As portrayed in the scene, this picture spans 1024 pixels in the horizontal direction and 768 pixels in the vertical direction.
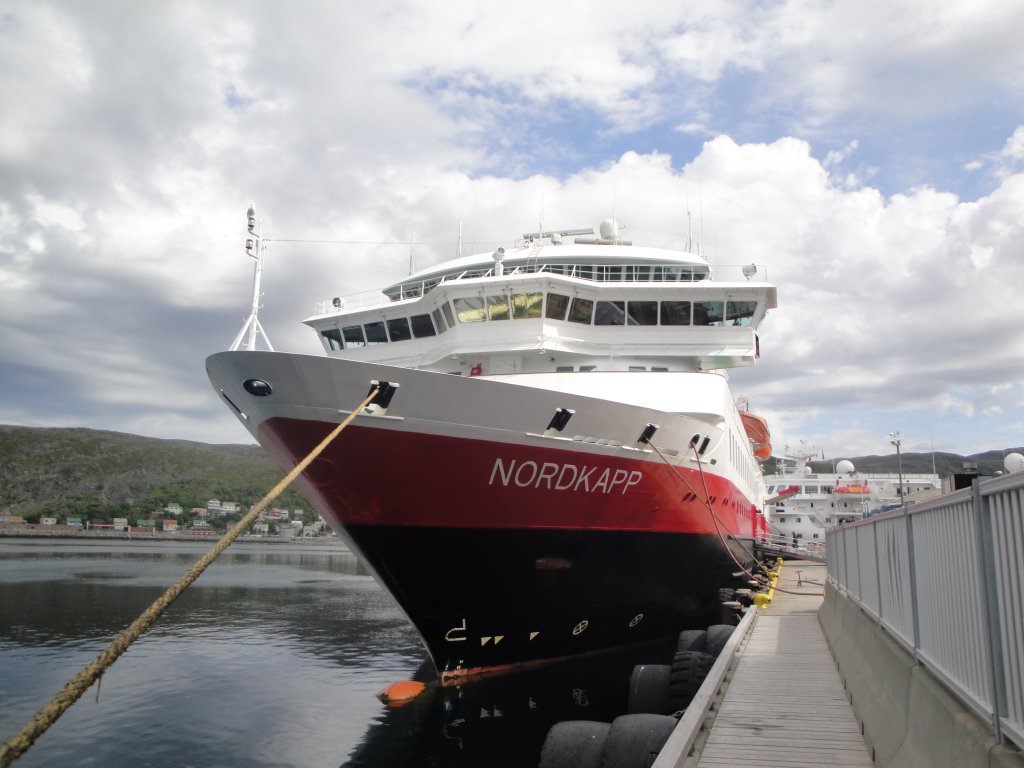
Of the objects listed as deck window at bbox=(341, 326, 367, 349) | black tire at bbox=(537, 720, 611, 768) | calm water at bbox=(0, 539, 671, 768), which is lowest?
calm water at bbox=(0, 539, 671, 768)

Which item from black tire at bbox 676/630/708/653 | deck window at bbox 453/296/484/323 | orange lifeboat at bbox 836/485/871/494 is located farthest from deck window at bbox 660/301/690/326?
orange lifeboat at bbox 836/485/871/494

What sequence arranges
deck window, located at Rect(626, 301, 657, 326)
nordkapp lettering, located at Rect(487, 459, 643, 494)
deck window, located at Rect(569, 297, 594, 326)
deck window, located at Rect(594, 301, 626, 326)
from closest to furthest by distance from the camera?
nordkapp lettering, located at Rect(487, 459, 643, 494), deck window, located at Rect(569, 297, 594, 326), deck window, located at Rect(594, 301, 626, 326), deck window, located at Rect(626, 301, 657, 326)

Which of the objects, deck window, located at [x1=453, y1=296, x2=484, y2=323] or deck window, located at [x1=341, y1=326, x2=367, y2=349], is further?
deck window, located at [x1=341, y1=326, x2=367, y2=349]

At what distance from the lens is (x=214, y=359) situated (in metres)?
10.1

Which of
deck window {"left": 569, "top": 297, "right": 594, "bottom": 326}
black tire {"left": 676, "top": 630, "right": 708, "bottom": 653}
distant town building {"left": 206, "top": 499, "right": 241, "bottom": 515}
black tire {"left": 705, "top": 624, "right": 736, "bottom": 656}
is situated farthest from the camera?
distant town building {"left": 206, "top": 499, "right": 241, "bottom": 515}

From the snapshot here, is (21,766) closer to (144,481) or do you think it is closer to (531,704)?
(531,704)

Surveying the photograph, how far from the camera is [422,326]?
15.8m

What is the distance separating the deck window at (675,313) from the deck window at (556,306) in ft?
7.38

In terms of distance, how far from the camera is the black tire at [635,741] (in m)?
6.71

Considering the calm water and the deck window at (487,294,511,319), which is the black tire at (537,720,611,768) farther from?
the deck window at (487,294,511,319)

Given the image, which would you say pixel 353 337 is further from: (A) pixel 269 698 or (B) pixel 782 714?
(B) pixel 782 714

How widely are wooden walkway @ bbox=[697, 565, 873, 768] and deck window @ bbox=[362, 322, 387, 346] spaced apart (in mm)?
10035

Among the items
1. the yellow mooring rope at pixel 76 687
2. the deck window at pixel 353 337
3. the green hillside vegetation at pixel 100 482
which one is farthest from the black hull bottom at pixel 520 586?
the green hillside vegetation at pixel 100 482

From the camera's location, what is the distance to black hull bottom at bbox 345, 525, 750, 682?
1044cm
